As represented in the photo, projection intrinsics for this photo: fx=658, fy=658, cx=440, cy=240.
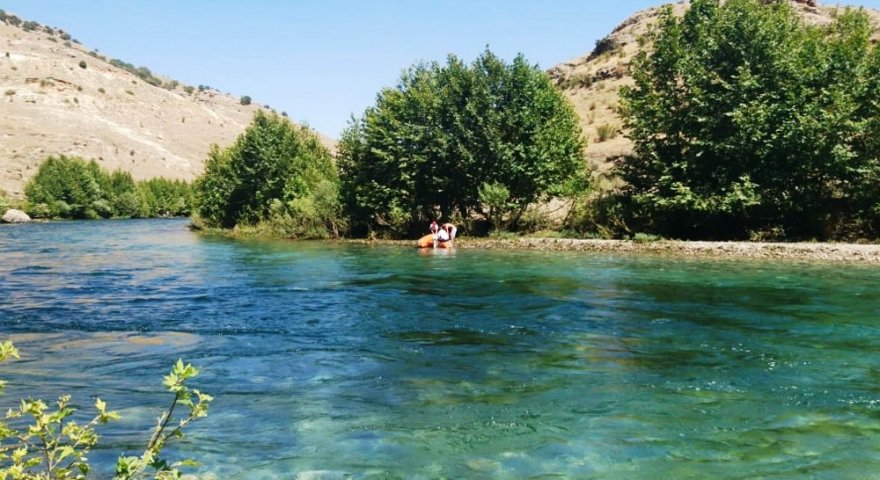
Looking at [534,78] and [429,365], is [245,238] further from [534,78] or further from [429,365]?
[429,365]

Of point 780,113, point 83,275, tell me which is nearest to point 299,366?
point 83,275

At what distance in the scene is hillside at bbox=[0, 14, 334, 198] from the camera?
352 ft

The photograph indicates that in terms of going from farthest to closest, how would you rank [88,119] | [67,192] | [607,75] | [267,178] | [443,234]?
[88,119]
[67,192]
[607,75]
[267,178]
[443,234]

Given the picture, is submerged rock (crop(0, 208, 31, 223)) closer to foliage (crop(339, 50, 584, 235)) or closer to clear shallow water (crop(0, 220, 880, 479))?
foliage (crop(339, 50, 584, 235))

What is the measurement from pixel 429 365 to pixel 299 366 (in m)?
1.98

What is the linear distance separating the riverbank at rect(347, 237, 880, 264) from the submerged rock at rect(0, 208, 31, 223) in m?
61.1

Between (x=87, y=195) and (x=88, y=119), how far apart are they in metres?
47.4

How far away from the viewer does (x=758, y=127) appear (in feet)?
88.6

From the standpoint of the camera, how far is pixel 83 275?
71.6ft

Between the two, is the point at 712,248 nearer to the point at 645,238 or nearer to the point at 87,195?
the point at 645,238

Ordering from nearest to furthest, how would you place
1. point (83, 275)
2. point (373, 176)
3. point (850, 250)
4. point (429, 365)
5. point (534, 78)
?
point (429, 365) → point (83, 275) → point (850, 250) → point (534, 78) → point (373, 176)

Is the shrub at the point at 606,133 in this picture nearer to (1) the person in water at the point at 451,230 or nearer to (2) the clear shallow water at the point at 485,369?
(1) the person in water at the point at 451,230

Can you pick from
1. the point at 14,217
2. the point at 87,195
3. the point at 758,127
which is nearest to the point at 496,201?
the point at 758,127

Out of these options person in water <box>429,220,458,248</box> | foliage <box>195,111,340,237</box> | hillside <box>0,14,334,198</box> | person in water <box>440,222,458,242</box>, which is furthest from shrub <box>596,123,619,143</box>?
hillside <box>0,14,334,198</box>
